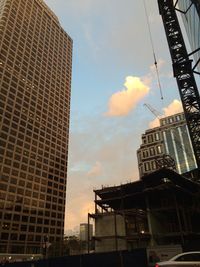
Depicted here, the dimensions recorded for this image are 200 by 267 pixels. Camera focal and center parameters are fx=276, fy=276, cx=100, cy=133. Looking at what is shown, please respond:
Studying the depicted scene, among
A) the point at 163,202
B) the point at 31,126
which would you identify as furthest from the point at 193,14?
the point at 31,126

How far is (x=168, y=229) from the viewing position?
46406 millimetres

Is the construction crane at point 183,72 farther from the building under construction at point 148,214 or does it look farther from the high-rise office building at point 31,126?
the high-rise office building at point 31,126

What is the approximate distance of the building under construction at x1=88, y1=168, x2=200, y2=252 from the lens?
1615 inches

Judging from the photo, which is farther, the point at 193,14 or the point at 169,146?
the point at 169,146

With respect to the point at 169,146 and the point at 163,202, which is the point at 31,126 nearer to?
the point at 163,202

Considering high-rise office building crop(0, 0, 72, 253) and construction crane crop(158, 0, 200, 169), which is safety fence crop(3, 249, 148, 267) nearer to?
construction crane crop(158, 0, 200, 169)

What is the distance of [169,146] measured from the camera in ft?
541

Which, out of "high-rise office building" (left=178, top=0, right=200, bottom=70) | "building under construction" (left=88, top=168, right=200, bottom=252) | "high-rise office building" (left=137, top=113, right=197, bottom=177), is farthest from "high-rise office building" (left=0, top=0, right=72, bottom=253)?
"high-rise office building" (left=178, top=0, right=200, bottom=70)

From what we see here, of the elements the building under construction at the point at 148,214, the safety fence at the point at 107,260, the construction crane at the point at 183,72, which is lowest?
the safety fence at the point at 107,260

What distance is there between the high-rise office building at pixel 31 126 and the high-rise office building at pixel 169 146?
150 ft

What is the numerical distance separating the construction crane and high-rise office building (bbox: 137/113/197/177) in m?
112

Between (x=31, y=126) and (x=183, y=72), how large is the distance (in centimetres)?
9029

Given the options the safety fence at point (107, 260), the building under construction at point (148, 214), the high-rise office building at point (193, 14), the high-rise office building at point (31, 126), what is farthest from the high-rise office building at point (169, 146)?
the safety fence at point (107, 260)

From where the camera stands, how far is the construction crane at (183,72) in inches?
1284
